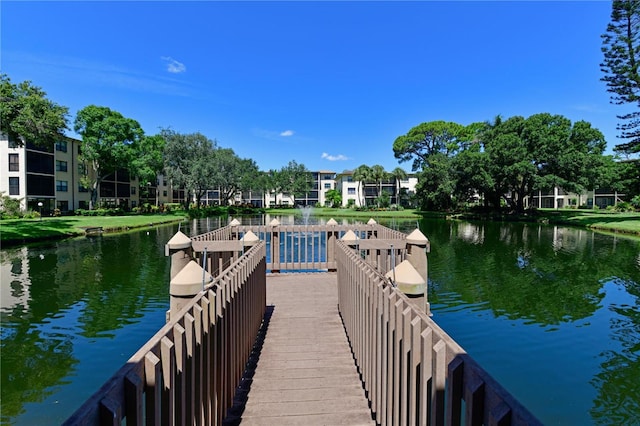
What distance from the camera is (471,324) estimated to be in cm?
786

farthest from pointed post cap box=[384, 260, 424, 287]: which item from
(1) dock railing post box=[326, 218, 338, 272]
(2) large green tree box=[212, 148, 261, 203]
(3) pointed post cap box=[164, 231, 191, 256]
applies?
(2) large green tree box=[212, 148, 261, 203]

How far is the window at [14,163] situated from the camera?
37.9 m

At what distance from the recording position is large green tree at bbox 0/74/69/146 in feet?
77.5

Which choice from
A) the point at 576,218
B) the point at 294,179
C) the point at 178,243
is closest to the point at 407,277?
the point at 178,243

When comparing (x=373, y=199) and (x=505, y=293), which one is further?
(x=373, y=199)

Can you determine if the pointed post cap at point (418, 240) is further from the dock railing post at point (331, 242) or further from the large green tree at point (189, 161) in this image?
the large green tree at point (189, 161)

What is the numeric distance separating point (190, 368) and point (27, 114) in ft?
95.4

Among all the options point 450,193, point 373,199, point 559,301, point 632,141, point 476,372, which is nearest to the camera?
point 476,372

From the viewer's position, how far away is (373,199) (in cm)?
7900

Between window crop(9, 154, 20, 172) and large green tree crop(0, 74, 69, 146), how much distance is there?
1598 cm

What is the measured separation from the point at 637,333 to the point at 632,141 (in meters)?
36.0

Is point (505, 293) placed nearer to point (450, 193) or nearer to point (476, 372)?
point (476, 372)

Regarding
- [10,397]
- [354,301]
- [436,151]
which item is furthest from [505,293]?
[436,151]

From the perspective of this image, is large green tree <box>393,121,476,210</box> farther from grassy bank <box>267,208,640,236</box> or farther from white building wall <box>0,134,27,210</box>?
white building wall <box>0,134,27,210</box>
